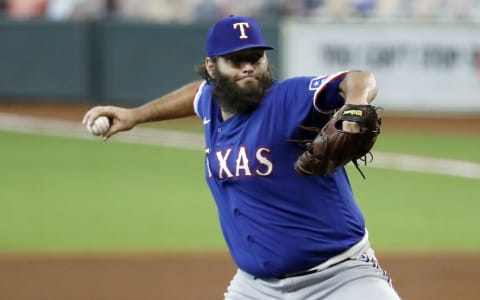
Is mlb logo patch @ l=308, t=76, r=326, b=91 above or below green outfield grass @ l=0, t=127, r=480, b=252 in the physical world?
above

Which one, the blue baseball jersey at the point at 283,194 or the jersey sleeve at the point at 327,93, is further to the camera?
the blue baseball jersey at the point at 283,194

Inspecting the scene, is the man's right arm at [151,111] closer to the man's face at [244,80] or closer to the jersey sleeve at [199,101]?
the jersey sleeve at [199,101]

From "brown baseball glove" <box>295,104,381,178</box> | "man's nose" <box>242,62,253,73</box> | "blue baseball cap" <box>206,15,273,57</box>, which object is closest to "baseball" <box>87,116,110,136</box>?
"blue baseball cap" <box>206,15,273,57</box>

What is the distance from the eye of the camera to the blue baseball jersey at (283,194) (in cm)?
484

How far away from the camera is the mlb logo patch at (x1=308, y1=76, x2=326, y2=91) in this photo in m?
4.72

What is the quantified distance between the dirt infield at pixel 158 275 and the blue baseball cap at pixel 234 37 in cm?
358

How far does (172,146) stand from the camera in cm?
1538

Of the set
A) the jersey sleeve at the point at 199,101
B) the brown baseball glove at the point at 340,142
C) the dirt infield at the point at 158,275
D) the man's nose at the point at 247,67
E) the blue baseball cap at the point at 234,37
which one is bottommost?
the dirt infield at the point at 158,275

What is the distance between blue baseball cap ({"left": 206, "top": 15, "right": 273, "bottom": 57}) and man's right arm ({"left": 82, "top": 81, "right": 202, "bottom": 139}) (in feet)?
2.08

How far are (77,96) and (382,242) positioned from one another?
886 cm

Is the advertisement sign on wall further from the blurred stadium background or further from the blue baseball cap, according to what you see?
the blue baseball cap

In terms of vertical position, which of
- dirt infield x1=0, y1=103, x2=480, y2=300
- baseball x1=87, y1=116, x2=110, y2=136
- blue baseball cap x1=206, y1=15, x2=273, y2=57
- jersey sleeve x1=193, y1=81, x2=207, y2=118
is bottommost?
dirt infield x1=0, y1=103, x2=480, y2=300

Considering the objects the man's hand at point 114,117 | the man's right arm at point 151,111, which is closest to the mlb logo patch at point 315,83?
the man's right arm at point 151,111

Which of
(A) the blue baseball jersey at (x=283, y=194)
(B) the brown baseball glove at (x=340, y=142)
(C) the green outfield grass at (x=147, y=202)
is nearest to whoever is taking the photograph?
(B) the brown baseball glove at (x=340, y=142)
